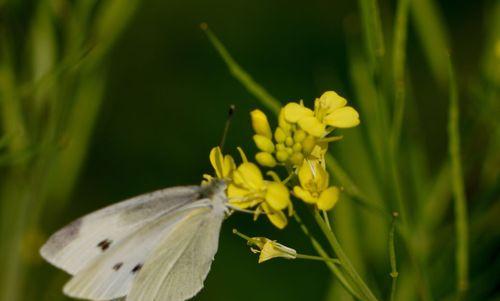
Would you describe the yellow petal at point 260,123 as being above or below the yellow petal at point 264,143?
above

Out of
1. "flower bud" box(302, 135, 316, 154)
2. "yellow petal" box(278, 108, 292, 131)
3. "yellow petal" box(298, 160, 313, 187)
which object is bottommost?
"yellow petal" box(298, 160, 313, 187)

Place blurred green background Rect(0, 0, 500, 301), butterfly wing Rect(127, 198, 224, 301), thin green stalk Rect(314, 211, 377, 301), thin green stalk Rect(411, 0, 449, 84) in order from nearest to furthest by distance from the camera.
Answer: thin green stalk Rect(314, 211, 377, 301), butterfly wing Rect(127, 198, 224, 301), blurred green background Rect(0, 0, 500, 301), thin green stalk Rect(411, 0, 449, 84)

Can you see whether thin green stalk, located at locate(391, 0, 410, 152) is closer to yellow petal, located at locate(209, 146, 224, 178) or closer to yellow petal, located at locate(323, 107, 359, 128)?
yellow petal, located at locate(323, 107, 359, 128)

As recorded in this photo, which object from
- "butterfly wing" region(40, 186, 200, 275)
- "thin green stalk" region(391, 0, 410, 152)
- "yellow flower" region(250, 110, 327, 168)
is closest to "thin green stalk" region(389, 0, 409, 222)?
"thin green stalk" region(391, 0, 410, 152)

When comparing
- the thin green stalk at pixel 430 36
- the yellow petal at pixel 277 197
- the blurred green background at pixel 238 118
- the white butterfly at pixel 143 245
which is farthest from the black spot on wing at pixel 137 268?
the thin green stalk at pixel 430 36

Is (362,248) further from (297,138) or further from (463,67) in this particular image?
(463,67)

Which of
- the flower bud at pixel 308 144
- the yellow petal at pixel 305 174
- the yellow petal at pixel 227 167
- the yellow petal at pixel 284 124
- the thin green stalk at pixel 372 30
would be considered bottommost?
the yellow petal at pixel 305 174

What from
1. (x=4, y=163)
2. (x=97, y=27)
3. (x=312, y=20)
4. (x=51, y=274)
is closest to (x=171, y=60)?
Answer: (x=312, y=20)

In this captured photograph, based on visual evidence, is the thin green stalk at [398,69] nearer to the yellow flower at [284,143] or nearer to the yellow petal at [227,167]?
the yellow flower at [284,143]

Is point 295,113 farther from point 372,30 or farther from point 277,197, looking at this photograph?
point 372,30
